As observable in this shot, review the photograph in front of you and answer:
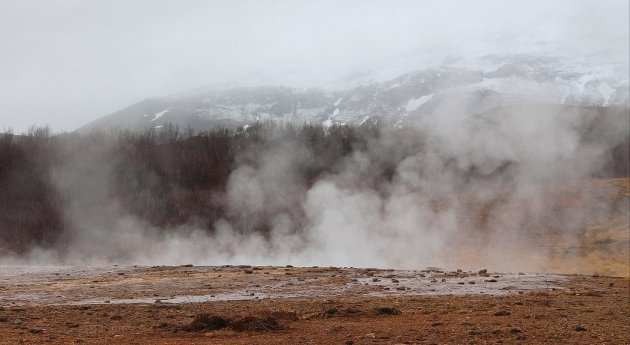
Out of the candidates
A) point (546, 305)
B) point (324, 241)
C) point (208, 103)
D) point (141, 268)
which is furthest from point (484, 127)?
point (208, 103)

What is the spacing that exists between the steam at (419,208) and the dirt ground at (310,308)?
11.5m

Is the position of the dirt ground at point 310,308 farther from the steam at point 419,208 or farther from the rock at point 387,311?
the steam at point 419,208

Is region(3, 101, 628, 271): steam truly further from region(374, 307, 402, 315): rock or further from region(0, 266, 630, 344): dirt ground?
region(374, 307, 402, 315): rock

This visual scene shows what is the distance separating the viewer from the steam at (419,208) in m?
37.7

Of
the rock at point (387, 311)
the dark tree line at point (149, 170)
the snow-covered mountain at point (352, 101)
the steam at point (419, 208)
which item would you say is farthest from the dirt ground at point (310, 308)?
the snow-covered mountain at point (352, 101)

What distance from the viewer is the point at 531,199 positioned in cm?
4038

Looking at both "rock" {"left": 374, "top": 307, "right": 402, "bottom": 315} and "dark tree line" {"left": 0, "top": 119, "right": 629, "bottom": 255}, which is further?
"dark tree line" {"left": 0, "top": 119, "right": 629, "bottom": 255}

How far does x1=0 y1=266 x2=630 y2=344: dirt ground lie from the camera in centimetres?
1105

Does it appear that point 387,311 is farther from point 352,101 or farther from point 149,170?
→ point 352,101

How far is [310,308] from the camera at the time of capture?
15.2 metres

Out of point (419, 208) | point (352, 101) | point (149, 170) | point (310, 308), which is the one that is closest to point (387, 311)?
point (310, 308)

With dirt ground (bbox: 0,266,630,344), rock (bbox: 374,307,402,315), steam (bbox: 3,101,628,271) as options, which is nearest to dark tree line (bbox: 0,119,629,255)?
steam (bbox: 3,101,628,271)

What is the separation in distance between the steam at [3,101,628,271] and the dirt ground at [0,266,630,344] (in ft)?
37.7

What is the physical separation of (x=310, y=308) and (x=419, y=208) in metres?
25.3
